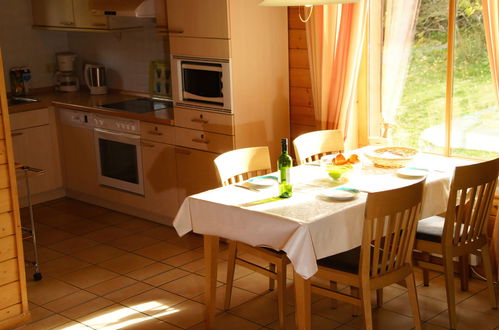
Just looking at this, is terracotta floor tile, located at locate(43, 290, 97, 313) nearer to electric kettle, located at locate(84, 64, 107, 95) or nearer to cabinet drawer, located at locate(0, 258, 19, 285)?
cabinet drawer, located at locate(0, 258, 19, 285)

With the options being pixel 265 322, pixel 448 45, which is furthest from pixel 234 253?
pixel 448 45

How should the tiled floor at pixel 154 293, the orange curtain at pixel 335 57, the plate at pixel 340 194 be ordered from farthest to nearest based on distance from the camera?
the orange curtain at pixel 335 57 < the tiled floor at pixel 154 293 < the plate at pixel 340 194

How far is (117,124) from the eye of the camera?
5406 millimetres

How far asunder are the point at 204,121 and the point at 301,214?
178 centimetres

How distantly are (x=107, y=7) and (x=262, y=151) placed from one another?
7.11 feet

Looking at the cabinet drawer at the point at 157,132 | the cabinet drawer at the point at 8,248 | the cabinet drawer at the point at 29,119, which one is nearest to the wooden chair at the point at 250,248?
the cabinet drawer at the point at 157,132

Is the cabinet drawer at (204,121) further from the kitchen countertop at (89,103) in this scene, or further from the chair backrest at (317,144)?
the chair backrest at (317,144)

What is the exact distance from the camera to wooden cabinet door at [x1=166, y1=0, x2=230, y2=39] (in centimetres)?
449

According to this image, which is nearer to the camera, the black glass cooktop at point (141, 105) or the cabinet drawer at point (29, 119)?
the black glass cooktop at point (141, 105)

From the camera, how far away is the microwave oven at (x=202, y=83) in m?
4.62

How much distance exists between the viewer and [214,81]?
4680 millimetres

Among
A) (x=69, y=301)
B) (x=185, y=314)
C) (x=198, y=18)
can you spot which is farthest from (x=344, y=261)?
(x=198, y=18)

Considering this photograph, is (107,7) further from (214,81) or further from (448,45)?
(448,45)

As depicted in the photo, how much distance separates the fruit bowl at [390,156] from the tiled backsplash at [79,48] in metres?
2.39
